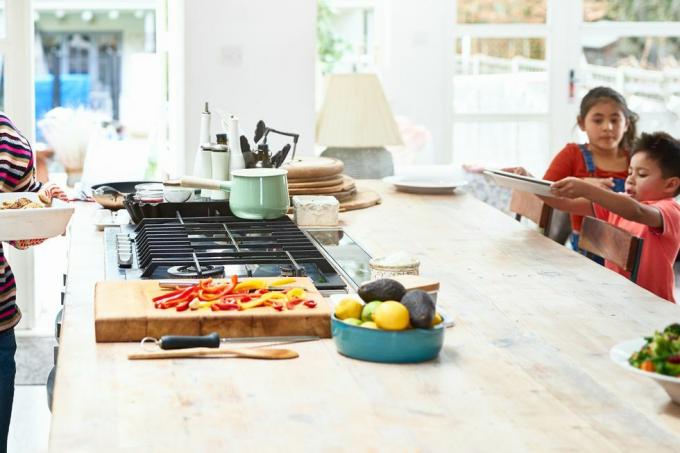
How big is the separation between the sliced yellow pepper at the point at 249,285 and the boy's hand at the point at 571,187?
1332 mm

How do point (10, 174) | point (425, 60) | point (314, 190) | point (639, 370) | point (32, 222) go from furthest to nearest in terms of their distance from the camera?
1. point (425, 60)
2. point (314, 190)
3. point (10, 174)
4. point (32, 222)
5. point (639, 370)

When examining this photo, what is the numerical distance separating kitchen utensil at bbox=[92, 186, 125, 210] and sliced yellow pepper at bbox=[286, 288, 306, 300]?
118 centimetres

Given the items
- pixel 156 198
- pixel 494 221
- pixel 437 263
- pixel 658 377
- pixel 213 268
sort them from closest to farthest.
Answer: pixel 658 377
pixel 213 268
pixel 437 263
pixel 156 198
pixel 494 221

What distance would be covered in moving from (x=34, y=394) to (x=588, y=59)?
513cm

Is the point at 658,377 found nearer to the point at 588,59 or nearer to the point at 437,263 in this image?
the point at 437,263

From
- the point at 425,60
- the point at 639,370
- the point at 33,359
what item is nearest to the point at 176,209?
the point at 639,370

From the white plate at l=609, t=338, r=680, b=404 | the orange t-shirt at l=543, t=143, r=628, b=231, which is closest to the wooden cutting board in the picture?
the white plate at l=609, t=338, r=680, b=404

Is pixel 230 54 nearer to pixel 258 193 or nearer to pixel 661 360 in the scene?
pixel 258 193

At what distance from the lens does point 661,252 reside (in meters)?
2.98

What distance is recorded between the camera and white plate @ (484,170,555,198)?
3.09 meters

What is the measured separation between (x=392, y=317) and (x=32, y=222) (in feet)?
3.22

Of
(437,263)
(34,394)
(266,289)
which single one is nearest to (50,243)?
(34,394)

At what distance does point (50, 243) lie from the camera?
19.8ft

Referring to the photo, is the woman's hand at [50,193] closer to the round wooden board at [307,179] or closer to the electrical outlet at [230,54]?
the round wooden board at [307,179]
